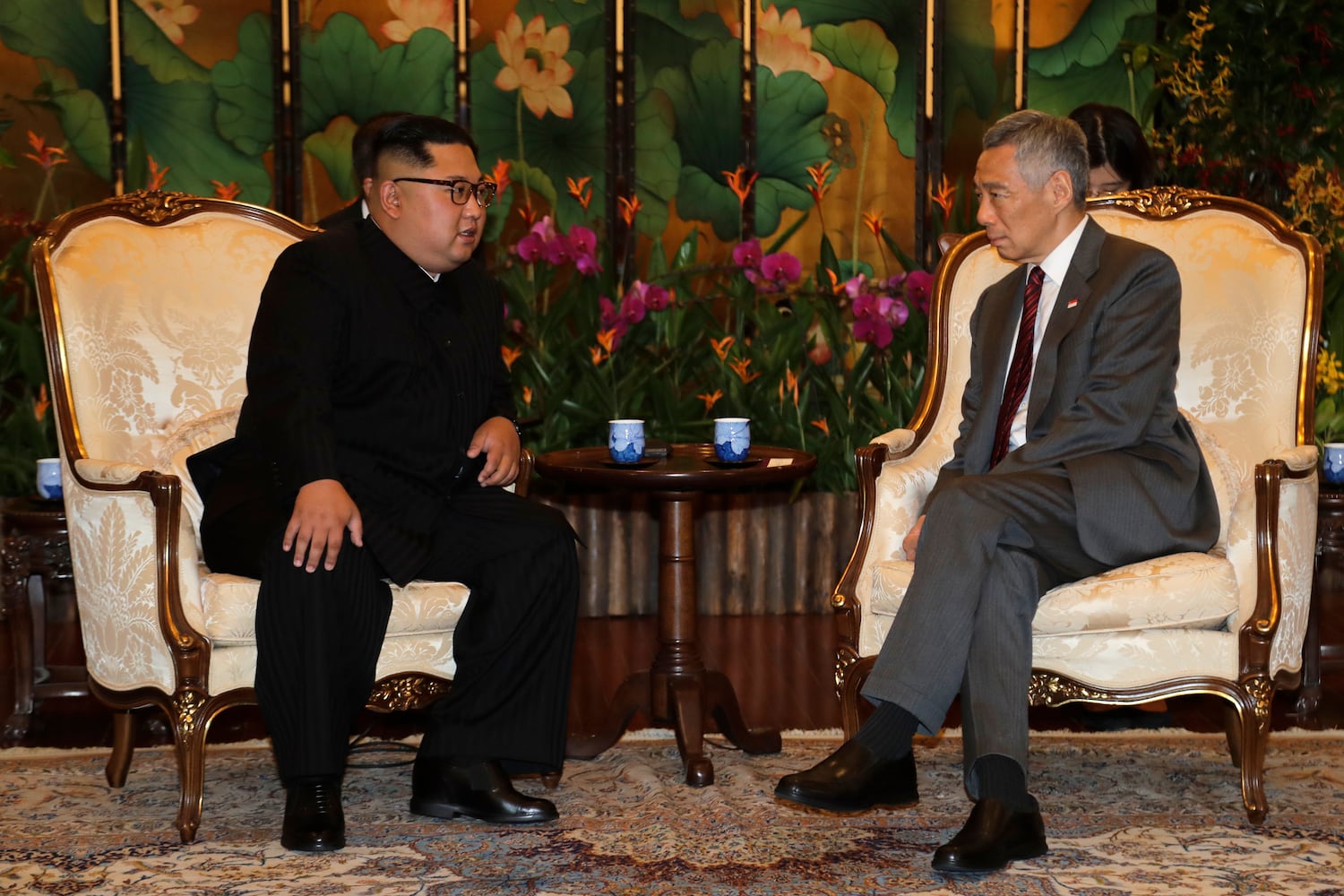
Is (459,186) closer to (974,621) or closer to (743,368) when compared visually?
(974,621)

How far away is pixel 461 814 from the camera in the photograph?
8.99 ft

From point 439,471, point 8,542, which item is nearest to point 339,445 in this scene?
point 439,471

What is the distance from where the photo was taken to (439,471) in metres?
2.91

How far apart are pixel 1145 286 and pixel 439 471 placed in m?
1.40

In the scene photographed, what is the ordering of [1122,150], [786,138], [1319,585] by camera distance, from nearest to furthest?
[1319,585] → [1122,150] → [786,138]

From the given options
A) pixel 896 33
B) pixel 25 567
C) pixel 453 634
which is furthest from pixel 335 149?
pixel 453 634

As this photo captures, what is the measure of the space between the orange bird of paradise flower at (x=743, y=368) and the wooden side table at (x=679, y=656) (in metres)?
1.36

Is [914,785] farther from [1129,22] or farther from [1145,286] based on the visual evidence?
[1129,22]

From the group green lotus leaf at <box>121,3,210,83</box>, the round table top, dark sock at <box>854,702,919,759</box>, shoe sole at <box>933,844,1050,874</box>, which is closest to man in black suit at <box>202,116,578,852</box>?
the round table top

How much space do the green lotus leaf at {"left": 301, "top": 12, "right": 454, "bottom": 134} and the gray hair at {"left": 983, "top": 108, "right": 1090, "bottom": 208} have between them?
12.8 ft

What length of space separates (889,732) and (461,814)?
0.81 metres

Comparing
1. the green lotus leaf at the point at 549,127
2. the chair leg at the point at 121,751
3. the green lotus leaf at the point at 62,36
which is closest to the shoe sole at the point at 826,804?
the chair leg at the point at 121,751

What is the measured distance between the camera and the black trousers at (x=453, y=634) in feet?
8.57

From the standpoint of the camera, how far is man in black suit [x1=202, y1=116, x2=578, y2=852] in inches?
103
